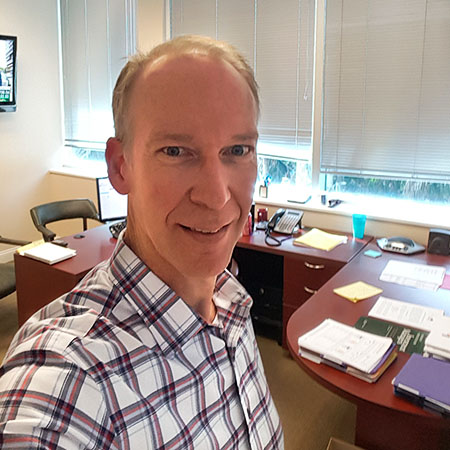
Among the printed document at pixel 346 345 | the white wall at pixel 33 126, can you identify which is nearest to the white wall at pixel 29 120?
the white wall at pixel 33 126

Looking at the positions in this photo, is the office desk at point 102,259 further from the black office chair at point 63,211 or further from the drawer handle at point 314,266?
the black office chair at point 63,211

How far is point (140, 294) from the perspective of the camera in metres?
0.72

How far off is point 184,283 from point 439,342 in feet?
3.71

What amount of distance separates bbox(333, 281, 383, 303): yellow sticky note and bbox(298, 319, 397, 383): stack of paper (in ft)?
1.09

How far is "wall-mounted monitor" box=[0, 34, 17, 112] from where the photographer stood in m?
4.07

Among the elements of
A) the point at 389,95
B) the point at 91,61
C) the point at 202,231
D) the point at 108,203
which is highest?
the point at 91,61

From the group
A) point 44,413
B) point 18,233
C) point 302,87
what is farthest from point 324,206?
point 18,233

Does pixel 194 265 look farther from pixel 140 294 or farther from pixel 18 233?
pixel 18 233

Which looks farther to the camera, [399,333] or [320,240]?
[320,240]

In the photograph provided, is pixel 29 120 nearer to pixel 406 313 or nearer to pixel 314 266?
pixel 314 266

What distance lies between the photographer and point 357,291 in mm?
2074

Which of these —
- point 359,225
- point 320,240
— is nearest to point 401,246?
point 359,225

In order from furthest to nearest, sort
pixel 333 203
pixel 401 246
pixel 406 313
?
1. pixel 333 203
2. pixel 401 246
3. pixel 406 313

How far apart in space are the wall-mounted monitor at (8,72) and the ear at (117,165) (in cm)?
402
